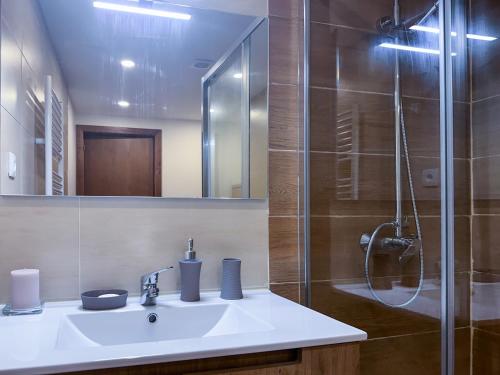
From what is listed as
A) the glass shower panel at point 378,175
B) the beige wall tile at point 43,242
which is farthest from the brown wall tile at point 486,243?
the beige wall tile at point 43,242

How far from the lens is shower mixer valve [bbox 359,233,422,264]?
174 cm

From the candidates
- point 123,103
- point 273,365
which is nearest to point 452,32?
point 123,103

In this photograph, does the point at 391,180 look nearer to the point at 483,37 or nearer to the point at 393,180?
the point at 393,180

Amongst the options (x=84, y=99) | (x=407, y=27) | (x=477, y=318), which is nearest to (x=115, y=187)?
(x=84, y=99)

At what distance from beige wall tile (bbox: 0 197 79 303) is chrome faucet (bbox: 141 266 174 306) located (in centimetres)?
23

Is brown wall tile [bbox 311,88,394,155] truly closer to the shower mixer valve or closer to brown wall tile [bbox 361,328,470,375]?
the shower mixer valve

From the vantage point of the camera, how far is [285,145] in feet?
5.42

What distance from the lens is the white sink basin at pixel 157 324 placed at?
A: 1197 mm

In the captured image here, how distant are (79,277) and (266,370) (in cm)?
72

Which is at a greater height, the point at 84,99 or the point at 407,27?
the point at 407,27

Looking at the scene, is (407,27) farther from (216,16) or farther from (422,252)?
(422,252)

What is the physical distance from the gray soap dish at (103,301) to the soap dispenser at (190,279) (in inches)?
7.3

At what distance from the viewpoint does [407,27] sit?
1766 millimetres

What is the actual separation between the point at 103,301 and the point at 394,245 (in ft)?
3.73
